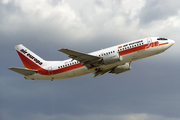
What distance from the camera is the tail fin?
69.2 m

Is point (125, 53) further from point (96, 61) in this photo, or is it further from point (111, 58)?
point (96, 61)

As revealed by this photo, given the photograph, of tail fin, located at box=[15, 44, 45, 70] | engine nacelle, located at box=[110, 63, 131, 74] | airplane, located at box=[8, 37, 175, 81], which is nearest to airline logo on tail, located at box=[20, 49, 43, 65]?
tail fin, located at box=[15, 44, 45, 70]

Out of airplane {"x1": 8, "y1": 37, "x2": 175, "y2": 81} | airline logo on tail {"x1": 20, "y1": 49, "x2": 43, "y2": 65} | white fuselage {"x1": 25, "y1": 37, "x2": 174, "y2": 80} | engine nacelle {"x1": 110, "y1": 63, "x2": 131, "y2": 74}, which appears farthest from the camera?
airline logo on tail {"x1": 20, "y1": 49, "x2": 43, "y2": 65}

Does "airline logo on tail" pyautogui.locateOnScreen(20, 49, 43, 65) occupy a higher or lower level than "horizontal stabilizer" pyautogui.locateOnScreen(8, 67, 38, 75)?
higher

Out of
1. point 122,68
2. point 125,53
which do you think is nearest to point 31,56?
point 122,68

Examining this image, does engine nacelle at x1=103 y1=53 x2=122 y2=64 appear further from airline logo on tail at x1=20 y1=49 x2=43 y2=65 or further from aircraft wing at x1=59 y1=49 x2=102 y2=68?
airline logo on tail at x1=20 y1=49 x2=43 y2=65

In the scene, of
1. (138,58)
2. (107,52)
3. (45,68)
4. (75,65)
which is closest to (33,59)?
(45,68)

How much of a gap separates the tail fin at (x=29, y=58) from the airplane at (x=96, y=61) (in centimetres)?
28

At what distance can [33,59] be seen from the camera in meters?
70.3

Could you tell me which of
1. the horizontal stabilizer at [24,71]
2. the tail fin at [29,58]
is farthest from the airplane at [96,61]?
the tail fin at [29,58]

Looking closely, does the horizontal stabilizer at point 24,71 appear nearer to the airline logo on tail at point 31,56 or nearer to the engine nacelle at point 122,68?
the airline logo on tail at point 31,56

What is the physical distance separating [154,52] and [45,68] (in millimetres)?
24487

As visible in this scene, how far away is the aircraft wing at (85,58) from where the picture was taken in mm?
58938

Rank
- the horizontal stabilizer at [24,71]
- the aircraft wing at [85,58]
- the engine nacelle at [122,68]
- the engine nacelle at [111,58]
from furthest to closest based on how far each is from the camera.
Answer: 1. the engine nacelle at [122,68]
2. the horizontal stabilizer at [24,71]
3. the engine nacelle at [111,58]
4. the aircraft wing at [85,58]
